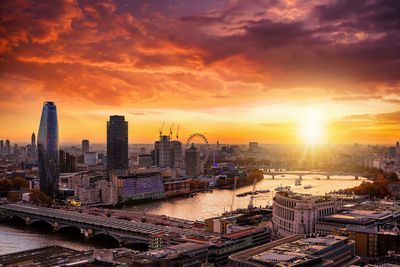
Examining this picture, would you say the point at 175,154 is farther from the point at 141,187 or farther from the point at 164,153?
the point at 141,187

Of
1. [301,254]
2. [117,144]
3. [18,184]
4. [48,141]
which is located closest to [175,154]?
[117,144]

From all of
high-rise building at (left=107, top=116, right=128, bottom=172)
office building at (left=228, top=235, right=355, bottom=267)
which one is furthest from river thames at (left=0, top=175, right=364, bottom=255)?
high-rise building at (left=107, top=116, right=128, bottom=172)

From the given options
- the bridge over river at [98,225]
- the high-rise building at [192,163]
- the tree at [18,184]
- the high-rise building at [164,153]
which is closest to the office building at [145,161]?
the high-rise building at [164,153]

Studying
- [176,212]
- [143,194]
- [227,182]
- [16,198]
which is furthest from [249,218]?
[227,182]

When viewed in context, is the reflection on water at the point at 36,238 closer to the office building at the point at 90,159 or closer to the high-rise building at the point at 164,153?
the high-rise building at the point at 164,153

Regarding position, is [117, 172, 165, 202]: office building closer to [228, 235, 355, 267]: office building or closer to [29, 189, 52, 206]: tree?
[29, 189, 52, 206]: tree

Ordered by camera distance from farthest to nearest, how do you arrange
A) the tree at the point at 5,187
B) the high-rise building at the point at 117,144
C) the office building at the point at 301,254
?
1. the high-rise building at the point at 117,144
2. the tree at the point at 5,187
3. the office building at the point at 301,254
